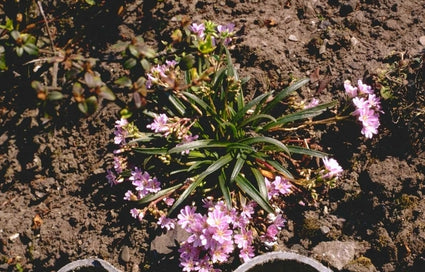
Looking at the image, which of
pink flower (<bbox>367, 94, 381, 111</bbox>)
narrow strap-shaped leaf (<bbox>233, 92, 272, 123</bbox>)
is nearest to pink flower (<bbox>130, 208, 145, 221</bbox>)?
narrow strap-shaped leaf (<bbox>233, 92, 272, 123</bbox>)

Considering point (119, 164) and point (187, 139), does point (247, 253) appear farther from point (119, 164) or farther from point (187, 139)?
point (119, 164)

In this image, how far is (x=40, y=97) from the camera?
2.08m

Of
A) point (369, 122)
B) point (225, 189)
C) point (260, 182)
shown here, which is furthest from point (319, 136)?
point (225, 189)

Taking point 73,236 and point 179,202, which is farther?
point 73,236

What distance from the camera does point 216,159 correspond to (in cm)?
297

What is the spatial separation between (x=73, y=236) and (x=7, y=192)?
687 millimetres

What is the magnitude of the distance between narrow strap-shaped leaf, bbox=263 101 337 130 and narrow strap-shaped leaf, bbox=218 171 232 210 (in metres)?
0.50

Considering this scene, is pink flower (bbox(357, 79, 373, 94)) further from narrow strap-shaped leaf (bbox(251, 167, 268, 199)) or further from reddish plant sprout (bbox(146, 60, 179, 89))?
reddish plant sprout (bbox(146, 60, 179, 89))

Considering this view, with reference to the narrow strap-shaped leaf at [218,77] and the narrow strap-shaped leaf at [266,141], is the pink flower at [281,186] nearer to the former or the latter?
the narrow strap-shaped leaf at [266,141]

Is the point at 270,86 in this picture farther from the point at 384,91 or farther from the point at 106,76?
the point at 106,76

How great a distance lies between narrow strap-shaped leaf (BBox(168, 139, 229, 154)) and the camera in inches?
107

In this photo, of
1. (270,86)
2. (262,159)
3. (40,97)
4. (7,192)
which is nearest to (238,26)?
(270,86)

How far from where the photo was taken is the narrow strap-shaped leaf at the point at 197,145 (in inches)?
107

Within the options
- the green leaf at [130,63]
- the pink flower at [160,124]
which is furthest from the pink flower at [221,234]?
the green leaf at [130,63]
